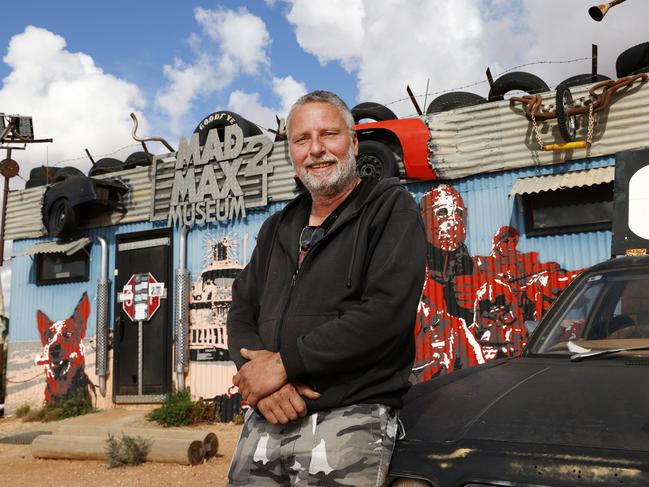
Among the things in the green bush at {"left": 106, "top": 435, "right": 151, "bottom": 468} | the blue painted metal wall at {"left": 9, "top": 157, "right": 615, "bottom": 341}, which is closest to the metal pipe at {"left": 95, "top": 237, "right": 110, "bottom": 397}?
the blue painted metal wall at {"left": 9, "top": 157, "right": 615, "bottom": 341}

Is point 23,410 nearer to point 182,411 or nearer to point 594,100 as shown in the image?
point 182,411

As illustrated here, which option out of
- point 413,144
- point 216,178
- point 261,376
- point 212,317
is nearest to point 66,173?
point 216,178

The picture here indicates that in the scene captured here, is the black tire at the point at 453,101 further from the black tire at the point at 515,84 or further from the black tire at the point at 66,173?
the black tire at the point at 66,173

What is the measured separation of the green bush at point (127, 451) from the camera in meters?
7.11

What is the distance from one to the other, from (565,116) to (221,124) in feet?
20.1

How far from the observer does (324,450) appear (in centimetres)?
179

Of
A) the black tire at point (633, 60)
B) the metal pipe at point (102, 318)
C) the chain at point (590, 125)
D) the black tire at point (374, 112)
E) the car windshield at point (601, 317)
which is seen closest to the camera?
the car windshield at point (601, 317)

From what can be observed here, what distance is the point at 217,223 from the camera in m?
10.9

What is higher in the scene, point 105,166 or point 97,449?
point 105,166

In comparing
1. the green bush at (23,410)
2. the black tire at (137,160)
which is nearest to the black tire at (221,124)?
the black tire at (137,160)

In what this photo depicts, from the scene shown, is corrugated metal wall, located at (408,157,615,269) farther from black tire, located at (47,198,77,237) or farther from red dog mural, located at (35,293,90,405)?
red dog mural, located at (35,293,90,405)

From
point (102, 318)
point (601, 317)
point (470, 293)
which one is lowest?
point (102, 318)

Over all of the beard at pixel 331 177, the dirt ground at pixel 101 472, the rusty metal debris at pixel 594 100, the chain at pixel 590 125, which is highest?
the rusty metal debris at pixel 594 100

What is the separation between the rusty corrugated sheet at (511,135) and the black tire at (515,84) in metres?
0.53
